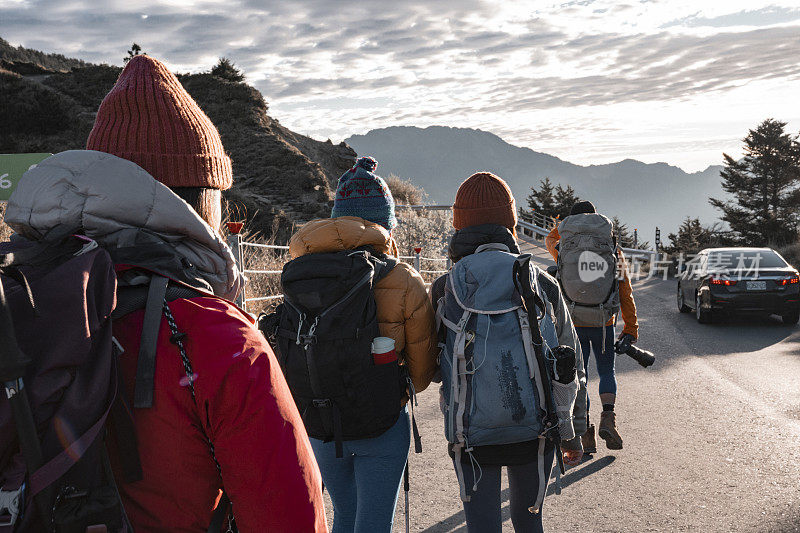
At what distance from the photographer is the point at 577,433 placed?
10.2ft

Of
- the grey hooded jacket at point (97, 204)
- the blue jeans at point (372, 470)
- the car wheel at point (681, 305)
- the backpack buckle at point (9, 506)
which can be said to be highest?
the grey hooded jacket at point (97, 204)

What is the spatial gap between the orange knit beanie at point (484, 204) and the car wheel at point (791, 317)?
1082 centimetres

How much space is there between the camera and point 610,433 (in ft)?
17.0

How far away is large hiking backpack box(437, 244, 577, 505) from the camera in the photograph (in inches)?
A: 98.7

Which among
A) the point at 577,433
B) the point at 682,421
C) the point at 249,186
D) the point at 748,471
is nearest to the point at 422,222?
the point at 249,186

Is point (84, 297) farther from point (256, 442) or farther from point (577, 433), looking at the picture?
point (577, 433)

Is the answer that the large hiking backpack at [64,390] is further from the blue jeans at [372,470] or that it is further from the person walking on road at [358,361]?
the blue jeans at [372,470]

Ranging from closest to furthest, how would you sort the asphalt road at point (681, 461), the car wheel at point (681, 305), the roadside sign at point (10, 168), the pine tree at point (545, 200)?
the asphalt road at point (681, 461) < the roadside sign at point (10, 168) < the car wheel at point (681, 305) < the pine tree at point (545, 200)

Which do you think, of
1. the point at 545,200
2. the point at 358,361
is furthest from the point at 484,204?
the point at 545,200

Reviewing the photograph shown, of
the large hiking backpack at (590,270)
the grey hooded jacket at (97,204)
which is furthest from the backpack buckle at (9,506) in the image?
the large hiking backpack at (590,270)

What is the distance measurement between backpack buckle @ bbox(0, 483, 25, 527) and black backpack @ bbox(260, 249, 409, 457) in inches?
62.7

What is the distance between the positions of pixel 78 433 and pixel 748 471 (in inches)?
202

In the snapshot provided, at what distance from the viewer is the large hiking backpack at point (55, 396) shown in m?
0.88

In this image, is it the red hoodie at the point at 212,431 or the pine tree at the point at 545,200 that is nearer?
the red hoodie at the point at 212,431
